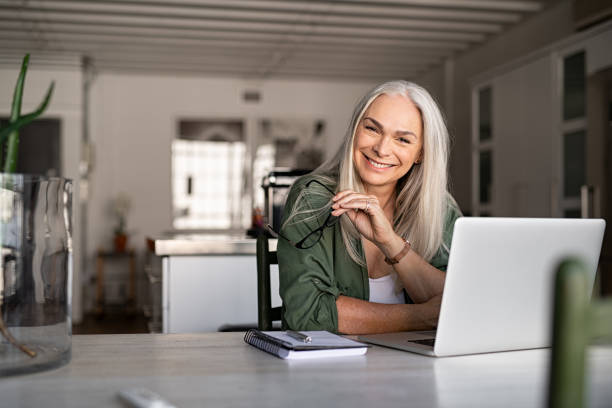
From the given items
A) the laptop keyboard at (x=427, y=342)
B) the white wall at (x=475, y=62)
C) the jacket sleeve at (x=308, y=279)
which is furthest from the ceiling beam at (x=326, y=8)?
the laptop keyboard at (x=427, y=342)

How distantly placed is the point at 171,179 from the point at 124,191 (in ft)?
2.00

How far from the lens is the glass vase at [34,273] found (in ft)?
3.24

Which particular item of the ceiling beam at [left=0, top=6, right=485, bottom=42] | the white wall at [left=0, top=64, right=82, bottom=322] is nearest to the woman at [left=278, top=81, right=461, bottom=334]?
the ceiling beam at [left=0, top=6, right=485, bottom=42]

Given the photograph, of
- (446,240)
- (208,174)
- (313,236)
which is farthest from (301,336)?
(208,174)

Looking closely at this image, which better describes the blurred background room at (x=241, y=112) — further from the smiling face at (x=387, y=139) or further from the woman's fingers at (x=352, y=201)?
the woman's fingers at (x=352, y=201)

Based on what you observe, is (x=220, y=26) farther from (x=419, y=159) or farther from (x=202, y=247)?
(x=419, y=159)

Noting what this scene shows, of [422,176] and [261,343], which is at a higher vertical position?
[422,176]

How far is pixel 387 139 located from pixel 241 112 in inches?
263

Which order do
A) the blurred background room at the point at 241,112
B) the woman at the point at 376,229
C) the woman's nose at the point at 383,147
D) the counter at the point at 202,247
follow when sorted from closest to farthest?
the woman at the point at 376,229
the woman's nose at the point at 383,147
the counter at the point at 202,247
the blurred background room at the point at 241,112

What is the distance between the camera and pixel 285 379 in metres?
1.00

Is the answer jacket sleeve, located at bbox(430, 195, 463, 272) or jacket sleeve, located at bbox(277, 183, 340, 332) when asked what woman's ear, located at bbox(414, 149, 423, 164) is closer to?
jacket sleeve, located at bbox(430, 195, 463, 272)

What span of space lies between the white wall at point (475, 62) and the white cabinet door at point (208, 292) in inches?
110

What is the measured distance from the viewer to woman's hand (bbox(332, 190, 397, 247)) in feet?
4.82

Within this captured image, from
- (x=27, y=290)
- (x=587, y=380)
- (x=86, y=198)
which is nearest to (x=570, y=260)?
(x=587, y=380)
